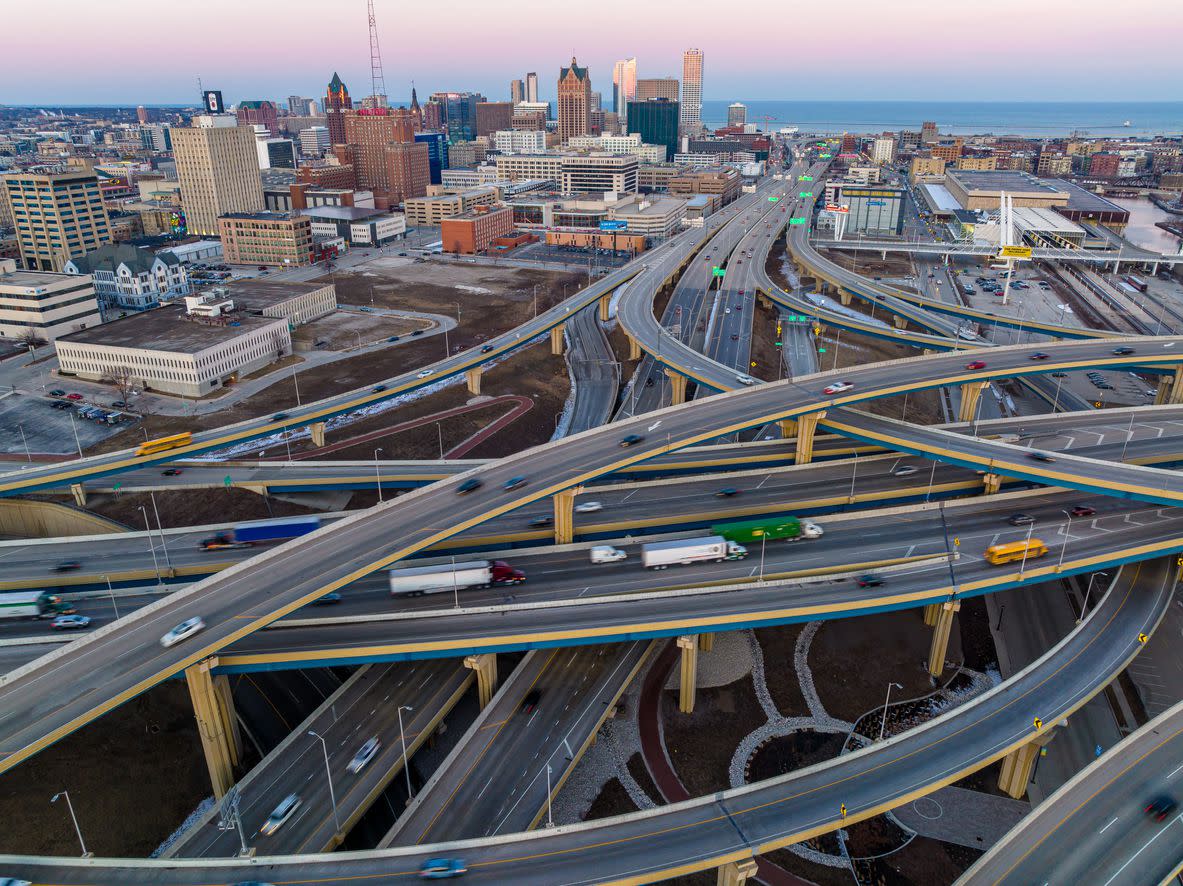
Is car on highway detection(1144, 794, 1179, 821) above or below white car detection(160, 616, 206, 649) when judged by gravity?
below

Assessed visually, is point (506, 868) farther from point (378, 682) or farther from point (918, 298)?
point (918, 298)

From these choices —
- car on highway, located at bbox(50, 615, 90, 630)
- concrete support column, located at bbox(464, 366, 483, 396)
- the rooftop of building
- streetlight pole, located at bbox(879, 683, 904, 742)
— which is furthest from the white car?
the rooftop of building

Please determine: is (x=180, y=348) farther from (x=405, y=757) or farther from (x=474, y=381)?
(x=405, y=757)

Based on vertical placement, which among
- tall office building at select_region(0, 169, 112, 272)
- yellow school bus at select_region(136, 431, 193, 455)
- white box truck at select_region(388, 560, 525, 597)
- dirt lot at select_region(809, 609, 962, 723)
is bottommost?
dirt lot at select_region(809, 609, 962, 723)

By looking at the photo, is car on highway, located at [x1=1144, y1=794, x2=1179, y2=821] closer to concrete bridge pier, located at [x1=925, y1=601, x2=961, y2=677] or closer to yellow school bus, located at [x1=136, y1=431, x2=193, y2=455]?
concrete bridge pier, located at [x1=925, y1=601, x2=961, y2=677]

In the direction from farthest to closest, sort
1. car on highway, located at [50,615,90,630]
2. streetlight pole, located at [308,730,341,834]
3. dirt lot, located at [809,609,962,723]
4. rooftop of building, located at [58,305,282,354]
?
1. rooftop of building, located at [58,305,282,354]
2. dirt lot, located at [809,609,962,723]
3. car on highway, located at [50,615,90,630]
4. streetlight pole, located at [308,730,341,834]

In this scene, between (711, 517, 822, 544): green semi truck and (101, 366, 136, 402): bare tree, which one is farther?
(101, 366, 136, 402): bare tree
